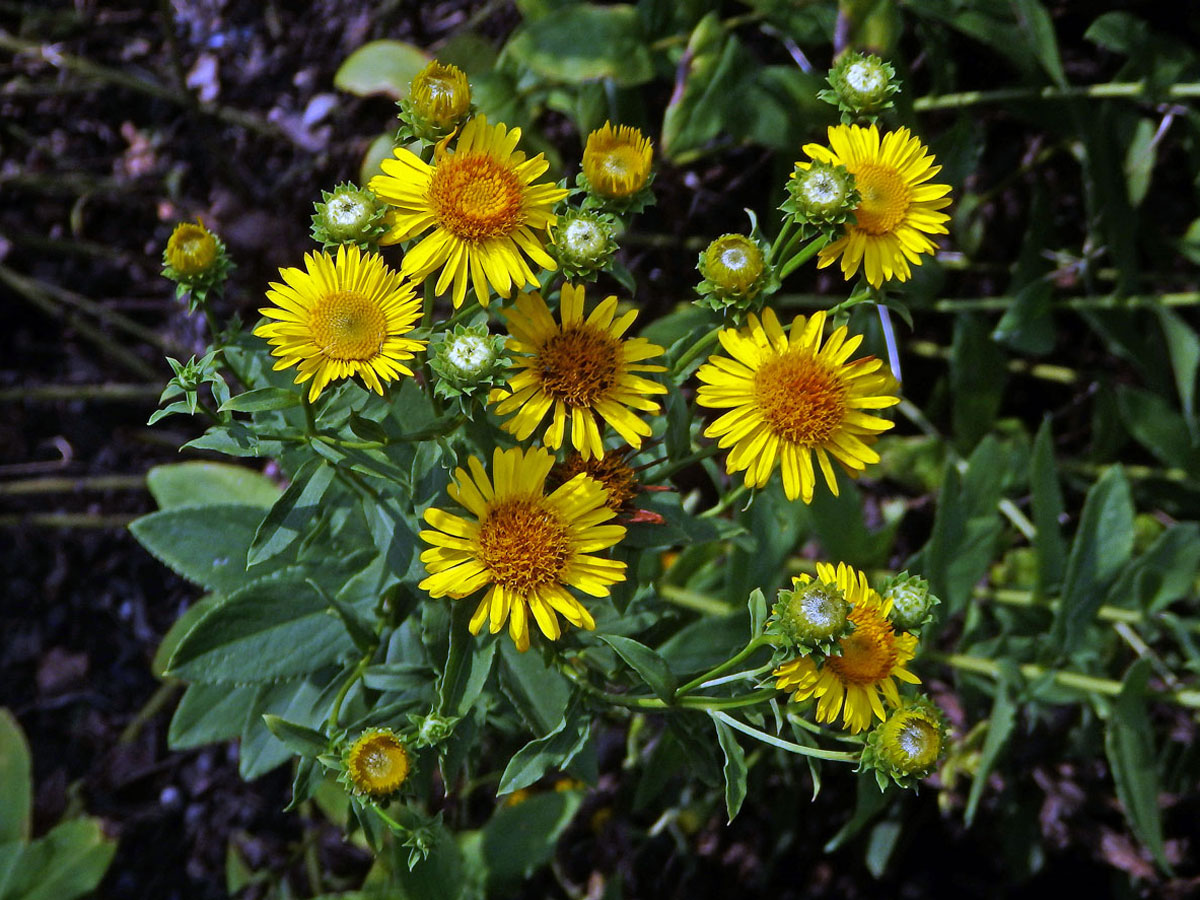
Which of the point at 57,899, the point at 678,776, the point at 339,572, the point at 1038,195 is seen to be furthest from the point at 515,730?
the point at 1038,195

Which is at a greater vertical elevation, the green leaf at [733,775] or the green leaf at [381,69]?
the green leaf at [381,69]

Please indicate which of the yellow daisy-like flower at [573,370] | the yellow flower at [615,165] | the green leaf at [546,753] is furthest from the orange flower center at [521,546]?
the yellow flower at [615,165]

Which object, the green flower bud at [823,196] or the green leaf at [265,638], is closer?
the green flower bud at [823,196]

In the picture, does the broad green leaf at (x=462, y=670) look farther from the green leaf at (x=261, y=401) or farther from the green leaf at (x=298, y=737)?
the green leaf at (x=261, y=401)

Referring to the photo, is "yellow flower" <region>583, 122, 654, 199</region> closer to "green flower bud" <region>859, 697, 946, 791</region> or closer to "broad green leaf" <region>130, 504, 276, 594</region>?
"green flower bud" <region>859, 697, 946, 791</region>

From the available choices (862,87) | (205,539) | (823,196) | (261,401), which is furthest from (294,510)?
(862,87)

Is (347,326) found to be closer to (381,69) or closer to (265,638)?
(265,638)
